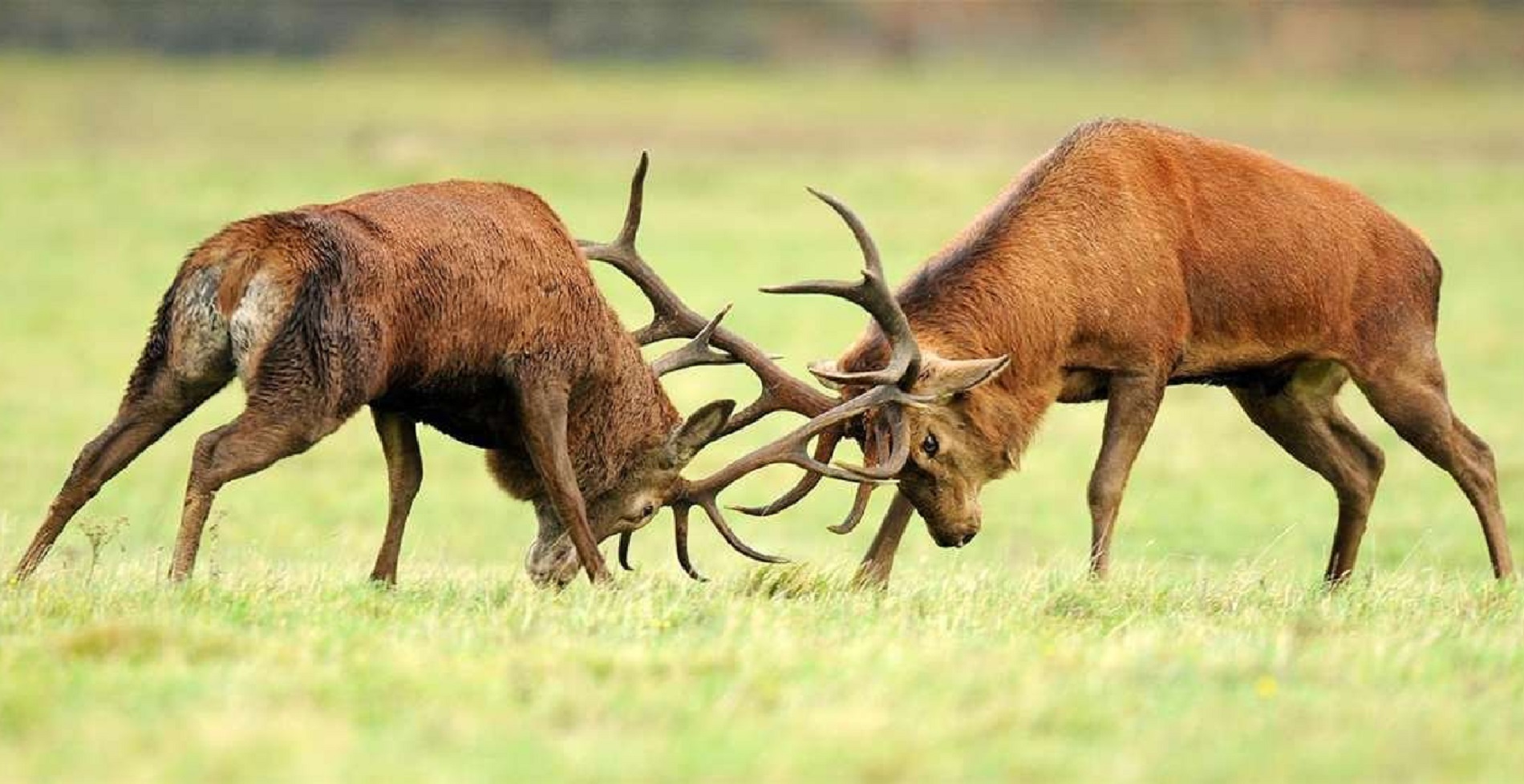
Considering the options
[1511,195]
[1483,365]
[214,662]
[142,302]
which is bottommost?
[1511,195]

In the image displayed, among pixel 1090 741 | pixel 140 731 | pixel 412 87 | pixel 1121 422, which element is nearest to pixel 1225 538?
pixel 1121 422

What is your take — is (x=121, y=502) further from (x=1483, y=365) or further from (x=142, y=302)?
(x=1483, y=365)

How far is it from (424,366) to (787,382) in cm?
191

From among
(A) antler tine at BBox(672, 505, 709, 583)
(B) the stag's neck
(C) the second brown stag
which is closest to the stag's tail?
(B) the stag's neck

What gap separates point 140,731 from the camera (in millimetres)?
6066

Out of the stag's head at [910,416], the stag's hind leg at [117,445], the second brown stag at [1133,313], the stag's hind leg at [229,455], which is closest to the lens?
the stag's hind leg at [229,455]

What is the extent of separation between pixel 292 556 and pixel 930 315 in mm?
5088

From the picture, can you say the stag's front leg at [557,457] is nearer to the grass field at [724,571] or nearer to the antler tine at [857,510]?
the grass field at [724,571]

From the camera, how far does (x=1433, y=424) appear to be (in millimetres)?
11648

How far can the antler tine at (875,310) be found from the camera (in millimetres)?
10312

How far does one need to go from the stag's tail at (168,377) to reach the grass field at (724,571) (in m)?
0.24

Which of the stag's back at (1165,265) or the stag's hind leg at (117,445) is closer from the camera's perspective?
the stag's hind leg at (117,445)

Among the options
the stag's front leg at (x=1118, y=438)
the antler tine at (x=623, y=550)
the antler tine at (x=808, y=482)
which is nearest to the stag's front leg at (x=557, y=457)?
the antler tine at (x=623, y=550)

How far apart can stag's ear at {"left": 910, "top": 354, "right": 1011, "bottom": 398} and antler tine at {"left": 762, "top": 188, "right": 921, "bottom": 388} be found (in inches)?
4.3
